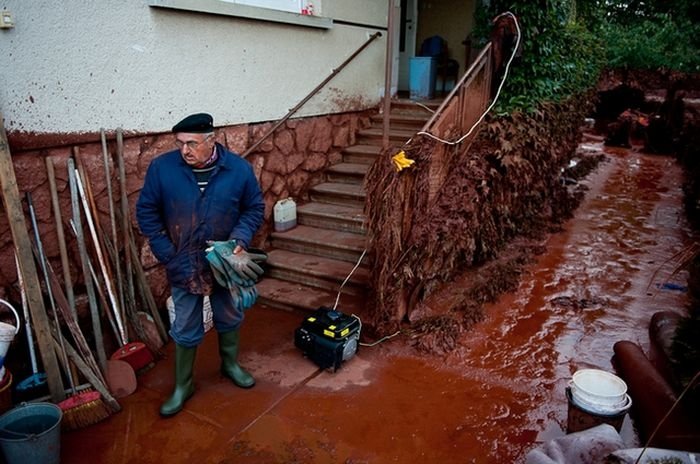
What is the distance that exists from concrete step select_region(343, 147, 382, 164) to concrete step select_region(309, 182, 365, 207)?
502 mm

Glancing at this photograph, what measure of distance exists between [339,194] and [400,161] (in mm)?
2034

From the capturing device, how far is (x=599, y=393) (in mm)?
2883

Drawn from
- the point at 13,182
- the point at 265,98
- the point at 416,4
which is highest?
the point at 416,4

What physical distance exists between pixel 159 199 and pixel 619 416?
10.0ft

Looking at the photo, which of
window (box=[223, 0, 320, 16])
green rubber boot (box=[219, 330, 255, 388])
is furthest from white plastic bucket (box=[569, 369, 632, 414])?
window (box=[223, 0, 320, 16])

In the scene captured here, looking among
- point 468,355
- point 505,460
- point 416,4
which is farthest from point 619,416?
point 416,4

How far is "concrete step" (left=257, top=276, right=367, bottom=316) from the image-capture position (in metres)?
4.68

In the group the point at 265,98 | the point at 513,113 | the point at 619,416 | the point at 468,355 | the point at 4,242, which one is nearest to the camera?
the point at 619,416

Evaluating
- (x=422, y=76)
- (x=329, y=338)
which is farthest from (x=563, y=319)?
(x=422, y=76)

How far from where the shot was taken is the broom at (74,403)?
3.09 meters

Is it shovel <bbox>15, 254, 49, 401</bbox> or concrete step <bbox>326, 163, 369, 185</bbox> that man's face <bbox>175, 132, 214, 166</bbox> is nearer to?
shovel <bbox>15, 254, 49, 401</bbox>

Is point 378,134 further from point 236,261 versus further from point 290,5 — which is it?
point 236,261

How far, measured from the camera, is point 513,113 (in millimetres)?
5691

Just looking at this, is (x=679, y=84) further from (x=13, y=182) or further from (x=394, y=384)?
(x=13, y=182)
